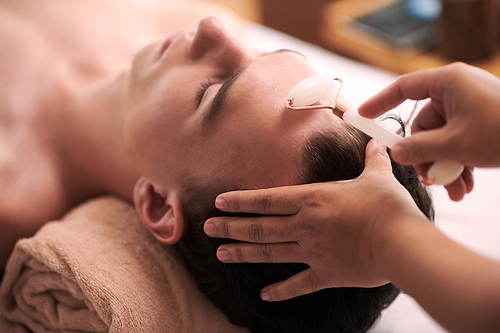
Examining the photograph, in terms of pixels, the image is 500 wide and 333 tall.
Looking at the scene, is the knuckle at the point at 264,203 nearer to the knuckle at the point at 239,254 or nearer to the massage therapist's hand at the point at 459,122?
the knuckle at the point at 239,254

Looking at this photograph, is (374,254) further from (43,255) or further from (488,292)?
(43,255)

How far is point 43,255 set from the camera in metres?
0.95

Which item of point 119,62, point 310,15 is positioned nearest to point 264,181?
point 119,62

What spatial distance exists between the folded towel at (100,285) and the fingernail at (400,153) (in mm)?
601

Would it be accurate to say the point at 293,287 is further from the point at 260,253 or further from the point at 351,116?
the point at 351,116

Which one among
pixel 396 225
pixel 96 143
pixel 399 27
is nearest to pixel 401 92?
pixel 396 225

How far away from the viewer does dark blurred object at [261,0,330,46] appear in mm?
3035

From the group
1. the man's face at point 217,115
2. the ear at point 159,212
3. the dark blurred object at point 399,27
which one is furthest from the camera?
the dark blurred object at point 399,27

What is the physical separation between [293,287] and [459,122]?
0.40 meters

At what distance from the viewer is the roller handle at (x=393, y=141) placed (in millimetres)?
634

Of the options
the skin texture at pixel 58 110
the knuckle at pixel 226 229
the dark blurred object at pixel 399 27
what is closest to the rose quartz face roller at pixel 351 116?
the knuckle at pixel 226 229

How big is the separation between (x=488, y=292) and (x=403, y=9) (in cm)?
210

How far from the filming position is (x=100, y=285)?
908 millimetres

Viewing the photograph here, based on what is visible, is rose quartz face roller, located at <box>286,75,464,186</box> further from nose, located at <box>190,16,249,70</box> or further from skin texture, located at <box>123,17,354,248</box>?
nose, located at <box>190,16,249,70</box>
